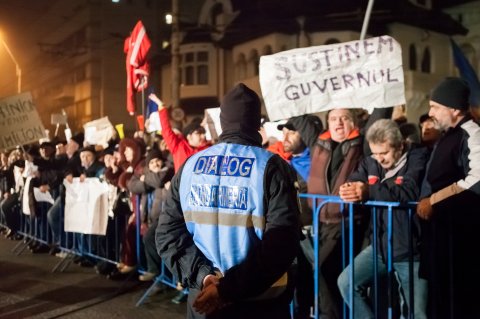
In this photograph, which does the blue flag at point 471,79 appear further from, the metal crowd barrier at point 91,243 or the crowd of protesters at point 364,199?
the metal crowd barrier at point 91,243

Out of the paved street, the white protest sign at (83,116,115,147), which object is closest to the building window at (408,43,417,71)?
the white protest sign at (83,116,115,147)

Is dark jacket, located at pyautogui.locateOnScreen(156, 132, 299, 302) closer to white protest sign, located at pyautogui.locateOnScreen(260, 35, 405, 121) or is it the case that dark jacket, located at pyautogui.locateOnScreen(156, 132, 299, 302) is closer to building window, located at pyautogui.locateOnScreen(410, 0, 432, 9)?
white protest sign, located at pyautogui.locateOnScreen(260, 35, 405, 121)

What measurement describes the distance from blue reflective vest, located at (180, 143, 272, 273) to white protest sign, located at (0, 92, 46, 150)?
7.39 metres

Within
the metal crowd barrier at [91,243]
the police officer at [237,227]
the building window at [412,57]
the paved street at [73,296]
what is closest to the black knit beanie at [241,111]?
the police officer at [237,227]

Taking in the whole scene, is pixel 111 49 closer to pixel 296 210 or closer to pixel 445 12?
pixel 445 12

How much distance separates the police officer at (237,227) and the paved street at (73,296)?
322cm

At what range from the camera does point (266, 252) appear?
2.65 meters

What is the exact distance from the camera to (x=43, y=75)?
6166 centimetres

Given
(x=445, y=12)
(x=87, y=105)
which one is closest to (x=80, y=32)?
(x=87, y=105)

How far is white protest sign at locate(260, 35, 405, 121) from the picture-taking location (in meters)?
4.82

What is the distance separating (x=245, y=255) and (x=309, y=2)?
3165 cm

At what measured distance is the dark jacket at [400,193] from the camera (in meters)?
4.18

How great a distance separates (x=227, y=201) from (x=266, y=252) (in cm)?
34

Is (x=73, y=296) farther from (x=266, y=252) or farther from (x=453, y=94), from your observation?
(x=453, y=94)
